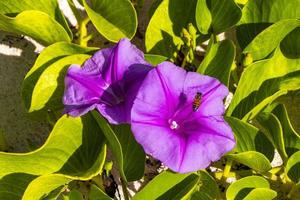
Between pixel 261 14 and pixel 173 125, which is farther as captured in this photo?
pixel 261 14

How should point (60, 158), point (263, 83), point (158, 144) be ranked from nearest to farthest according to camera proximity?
point (158, 144) → point (60, 158) → point (263, 83)

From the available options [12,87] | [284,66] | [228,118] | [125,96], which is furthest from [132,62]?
[12,87]

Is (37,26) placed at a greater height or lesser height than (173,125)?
greater

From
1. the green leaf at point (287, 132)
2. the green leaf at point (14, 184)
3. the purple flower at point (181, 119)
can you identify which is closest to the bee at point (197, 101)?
the purple flower at point (181, 119)

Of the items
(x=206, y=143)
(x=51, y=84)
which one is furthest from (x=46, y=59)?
(x=206, y=143)

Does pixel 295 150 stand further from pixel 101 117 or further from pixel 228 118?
pixel 101 117

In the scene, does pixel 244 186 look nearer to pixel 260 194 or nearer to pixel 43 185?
pixel 260 194
